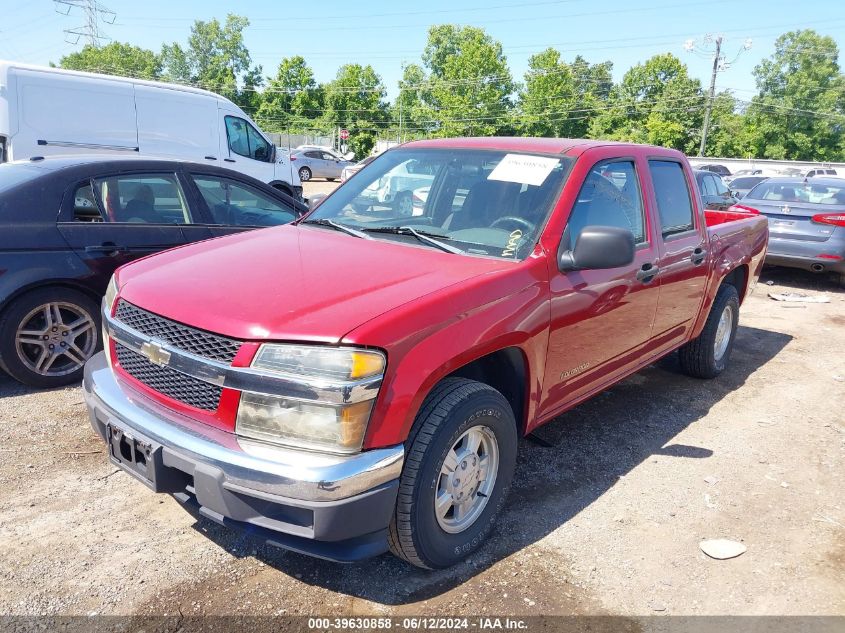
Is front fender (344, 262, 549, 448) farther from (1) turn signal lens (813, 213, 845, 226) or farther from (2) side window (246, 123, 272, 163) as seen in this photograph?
(2) side window (246, 123, 272, 163)

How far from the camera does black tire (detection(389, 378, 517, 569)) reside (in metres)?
2.50

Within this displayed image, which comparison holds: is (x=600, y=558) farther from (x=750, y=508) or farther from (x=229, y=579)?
(x=229, y=579)

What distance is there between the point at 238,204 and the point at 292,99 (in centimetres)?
5860

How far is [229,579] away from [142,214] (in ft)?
10.9

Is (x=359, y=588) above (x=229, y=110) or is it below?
below

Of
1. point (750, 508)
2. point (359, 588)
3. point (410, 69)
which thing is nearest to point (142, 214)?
point (359, 588)

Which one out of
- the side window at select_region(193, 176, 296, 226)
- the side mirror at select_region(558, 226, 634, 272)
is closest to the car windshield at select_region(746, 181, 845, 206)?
the side window at select_region(193, 176, 296, 226)

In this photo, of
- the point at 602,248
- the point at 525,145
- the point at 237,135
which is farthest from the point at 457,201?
the point at 237,135

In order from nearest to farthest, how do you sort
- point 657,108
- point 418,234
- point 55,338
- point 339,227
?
point 418,234 → point 339,227 → point 55,338 → point 657,108

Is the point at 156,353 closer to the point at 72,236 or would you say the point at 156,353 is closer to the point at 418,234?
the point at 418,234

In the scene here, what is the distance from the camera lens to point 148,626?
96.7 inches

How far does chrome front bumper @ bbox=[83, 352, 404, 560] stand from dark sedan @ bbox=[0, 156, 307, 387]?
2577 mm

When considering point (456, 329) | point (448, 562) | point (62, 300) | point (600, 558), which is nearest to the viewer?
point (456, 329)

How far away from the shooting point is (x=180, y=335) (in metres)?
2.55
